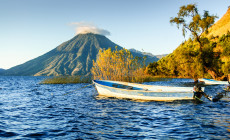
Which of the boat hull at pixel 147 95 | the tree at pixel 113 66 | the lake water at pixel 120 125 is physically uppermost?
the tree at pixel 113 66

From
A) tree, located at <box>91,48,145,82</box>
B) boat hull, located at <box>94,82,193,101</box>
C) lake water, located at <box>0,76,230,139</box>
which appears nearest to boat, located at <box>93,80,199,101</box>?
boat hull, located at <box>94,82,193,101</box>

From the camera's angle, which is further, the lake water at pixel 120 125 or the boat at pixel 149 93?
the boat at pixel 149 93

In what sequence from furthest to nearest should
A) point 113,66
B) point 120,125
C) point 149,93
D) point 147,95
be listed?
point 113,66, point 147,95, point 149,93, point 120,125

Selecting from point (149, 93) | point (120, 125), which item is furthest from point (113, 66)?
point (120, 125)

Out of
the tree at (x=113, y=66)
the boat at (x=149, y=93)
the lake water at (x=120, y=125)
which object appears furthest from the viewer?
the tree at (x=113, y=66)

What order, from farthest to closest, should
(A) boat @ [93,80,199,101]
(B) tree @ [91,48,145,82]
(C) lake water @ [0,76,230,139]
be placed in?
(B) tree @ [91,48,145,82] < (A) boat @ [93,80,199,101] < (C) lake water @ [0,76,230,139]

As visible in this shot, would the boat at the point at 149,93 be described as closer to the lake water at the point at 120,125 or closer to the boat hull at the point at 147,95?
the boat hull at the point at 147,95

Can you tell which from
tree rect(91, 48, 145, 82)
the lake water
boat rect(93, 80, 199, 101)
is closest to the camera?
the lake water

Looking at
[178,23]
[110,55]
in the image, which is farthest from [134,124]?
[178,23]

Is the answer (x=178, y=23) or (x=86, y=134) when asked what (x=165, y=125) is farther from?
(x=178, y=23)

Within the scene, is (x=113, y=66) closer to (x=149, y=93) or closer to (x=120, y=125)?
(x=149, y=93)

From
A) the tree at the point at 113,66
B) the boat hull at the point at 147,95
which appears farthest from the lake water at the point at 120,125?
the tree at the point at 113,66

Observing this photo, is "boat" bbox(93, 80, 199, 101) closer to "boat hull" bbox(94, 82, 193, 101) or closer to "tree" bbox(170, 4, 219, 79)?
"boat hull" bbox(94, 82, 193, 101)

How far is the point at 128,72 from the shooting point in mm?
34844
